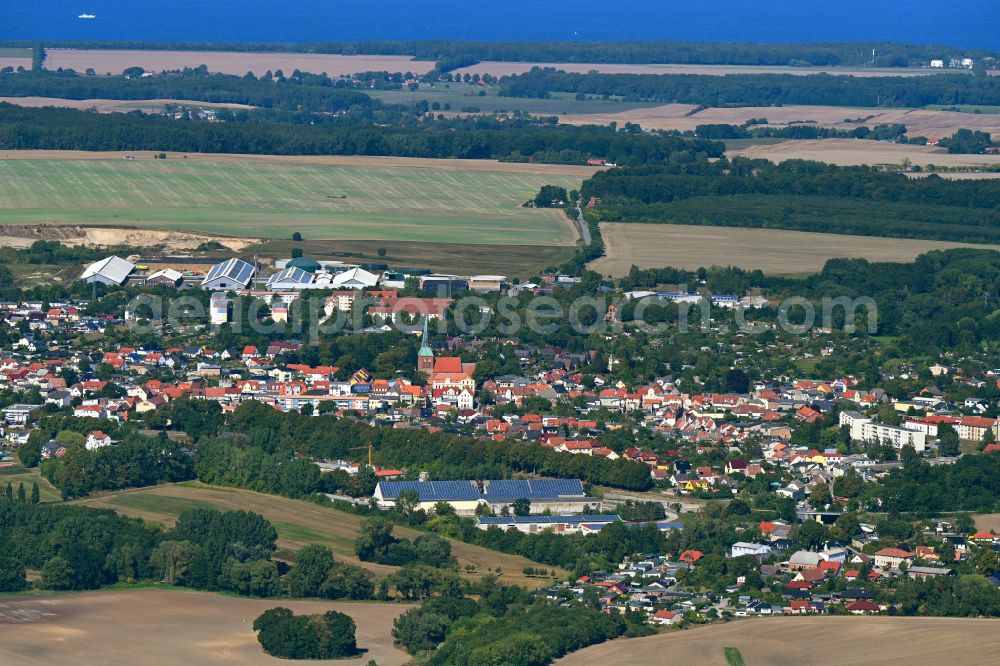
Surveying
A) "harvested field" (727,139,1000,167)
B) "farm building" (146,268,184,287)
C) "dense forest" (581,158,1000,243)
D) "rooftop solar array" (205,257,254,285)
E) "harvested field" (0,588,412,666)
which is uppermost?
"harvested field" (727,139,1000,167)

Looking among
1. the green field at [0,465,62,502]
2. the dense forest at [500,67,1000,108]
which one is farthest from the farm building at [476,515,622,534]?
the dense forest at [500,67,1000,108]

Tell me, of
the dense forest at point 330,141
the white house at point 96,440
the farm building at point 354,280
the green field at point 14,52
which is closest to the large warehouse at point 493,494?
the white house at point 96,440

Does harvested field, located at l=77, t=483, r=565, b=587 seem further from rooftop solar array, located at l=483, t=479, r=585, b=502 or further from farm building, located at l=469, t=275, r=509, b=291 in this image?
farm building, located at l=469, t=275, r=509, b=291

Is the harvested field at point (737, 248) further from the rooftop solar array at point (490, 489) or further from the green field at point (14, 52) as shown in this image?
the green field at point (14, 52)

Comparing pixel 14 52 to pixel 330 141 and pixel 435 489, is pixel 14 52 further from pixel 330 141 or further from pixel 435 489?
pixel 435 489

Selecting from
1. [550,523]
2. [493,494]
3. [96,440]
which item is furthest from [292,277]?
[550,523]

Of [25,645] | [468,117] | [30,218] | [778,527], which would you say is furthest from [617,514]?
[468,117]
